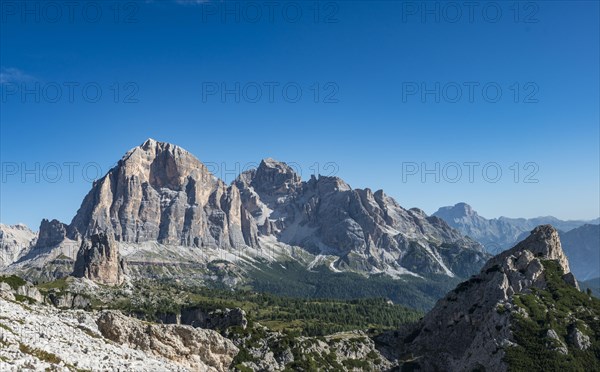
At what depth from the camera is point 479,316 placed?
5507 inches

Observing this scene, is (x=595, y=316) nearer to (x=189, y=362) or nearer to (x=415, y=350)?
(x=415, y=350)

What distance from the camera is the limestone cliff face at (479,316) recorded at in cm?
12300

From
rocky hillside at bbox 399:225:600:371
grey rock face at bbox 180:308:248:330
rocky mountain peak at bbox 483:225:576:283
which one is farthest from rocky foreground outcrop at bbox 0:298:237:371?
rocky mountain peak at bbox 483:225:576:283

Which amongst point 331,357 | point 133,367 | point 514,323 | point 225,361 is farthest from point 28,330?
point 514,323

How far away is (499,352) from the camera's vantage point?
115500 mm

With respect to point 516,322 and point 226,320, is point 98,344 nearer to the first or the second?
point 226,320

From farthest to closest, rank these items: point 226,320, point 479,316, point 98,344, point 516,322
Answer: point 226,320
point 479,316
point 516,322
point 98,344

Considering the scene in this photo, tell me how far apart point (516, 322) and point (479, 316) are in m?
18.4

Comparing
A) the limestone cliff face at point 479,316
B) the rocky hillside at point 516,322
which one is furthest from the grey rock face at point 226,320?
the limestone cliff face at point 479,316

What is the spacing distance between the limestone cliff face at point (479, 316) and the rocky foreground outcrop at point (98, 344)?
188ft

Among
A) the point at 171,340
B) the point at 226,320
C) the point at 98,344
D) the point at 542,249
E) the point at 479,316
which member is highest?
the point at 542,249

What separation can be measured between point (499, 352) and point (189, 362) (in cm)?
6904

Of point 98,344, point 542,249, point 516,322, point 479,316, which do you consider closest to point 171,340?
point 98,344

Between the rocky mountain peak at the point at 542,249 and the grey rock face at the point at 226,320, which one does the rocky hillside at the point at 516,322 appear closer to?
the rocky mountain peak at the point at 542,249
